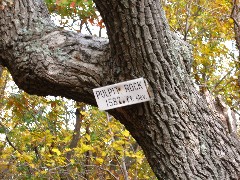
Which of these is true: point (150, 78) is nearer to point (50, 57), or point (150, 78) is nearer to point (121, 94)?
point (121, 94)

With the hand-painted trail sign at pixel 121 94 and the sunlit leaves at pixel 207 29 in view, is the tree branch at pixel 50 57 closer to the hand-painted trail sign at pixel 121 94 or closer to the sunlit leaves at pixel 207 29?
the hand-painted trail sign at pixel 121 94

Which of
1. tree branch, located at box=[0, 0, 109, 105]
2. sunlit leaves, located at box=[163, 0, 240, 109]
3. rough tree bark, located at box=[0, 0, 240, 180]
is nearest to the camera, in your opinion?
rough tree bark, located at box=[0, 0, 240, 180]

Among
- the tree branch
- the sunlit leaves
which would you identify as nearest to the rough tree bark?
the tree branch

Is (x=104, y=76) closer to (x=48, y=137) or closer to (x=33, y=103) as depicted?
(x=48, y=137)

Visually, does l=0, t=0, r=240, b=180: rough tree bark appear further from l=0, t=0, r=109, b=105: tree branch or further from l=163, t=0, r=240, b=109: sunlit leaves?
l=163, t=0, r=240, b=109: sunlit leaves

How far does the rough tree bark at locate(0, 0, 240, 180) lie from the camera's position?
1923 mm

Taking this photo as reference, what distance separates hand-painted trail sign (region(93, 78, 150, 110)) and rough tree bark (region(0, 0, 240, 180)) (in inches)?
1.8

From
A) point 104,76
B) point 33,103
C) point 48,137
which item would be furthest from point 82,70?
point 33,103

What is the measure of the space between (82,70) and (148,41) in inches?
16.0

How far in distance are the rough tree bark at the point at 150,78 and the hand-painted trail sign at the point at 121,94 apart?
0.04 m

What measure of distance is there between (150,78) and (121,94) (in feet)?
0.55

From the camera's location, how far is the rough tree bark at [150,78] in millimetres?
1923

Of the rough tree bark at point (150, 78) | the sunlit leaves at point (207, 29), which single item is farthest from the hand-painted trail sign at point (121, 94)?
the sunlit leaves at point (207, 29)

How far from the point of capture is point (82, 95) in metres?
2.20
